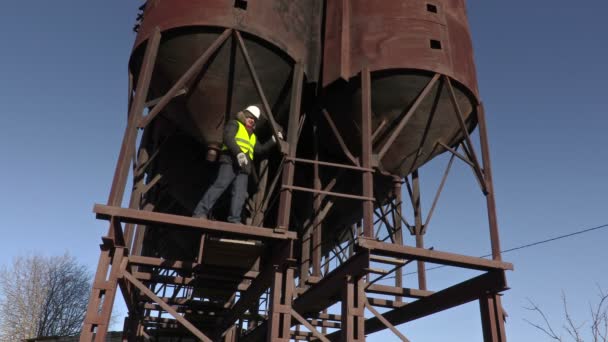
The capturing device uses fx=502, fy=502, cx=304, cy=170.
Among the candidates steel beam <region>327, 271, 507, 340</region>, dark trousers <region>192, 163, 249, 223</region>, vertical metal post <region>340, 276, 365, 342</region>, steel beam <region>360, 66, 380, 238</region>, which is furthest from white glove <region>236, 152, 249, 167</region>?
steel beam <region>327, 271, 507, 340</region>

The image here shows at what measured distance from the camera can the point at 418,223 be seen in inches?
474

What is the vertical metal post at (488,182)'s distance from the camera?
866cm

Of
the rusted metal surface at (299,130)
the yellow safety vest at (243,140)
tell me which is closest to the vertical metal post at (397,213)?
the rusted metal surface at (299,130)

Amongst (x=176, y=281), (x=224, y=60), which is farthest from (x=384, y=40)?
(x=176, y=281)

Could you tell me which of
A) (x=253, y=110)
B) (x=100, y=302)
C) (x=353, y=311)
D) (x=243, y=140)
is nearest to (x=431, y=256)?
(x=353, y=311)

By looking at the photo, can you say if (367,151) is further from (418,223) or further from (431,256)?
(418,223)

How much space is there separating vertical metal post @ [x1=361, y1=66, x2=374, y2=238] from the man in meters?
1.54

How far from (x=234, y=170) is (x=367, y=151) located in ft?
7.62

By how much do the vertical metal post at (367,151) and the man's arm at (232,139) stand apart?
217 cm

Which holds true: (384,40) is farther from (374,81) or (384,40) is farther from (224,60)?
(224,60)

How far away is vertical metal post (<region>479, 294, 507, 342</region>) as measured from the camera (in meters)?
8.27

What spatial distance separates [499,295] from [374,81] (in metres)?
4.58

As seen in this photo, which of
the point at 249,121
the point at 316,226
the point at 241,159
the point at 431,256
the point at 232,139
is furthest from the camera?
the point at 316,226

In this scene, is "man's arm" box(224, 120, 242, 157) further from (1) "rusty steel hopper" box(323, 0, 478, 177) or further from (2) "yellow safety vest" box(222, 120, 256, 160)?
(1) "rusty steel hopper" box(323, 0, 478, 177)
